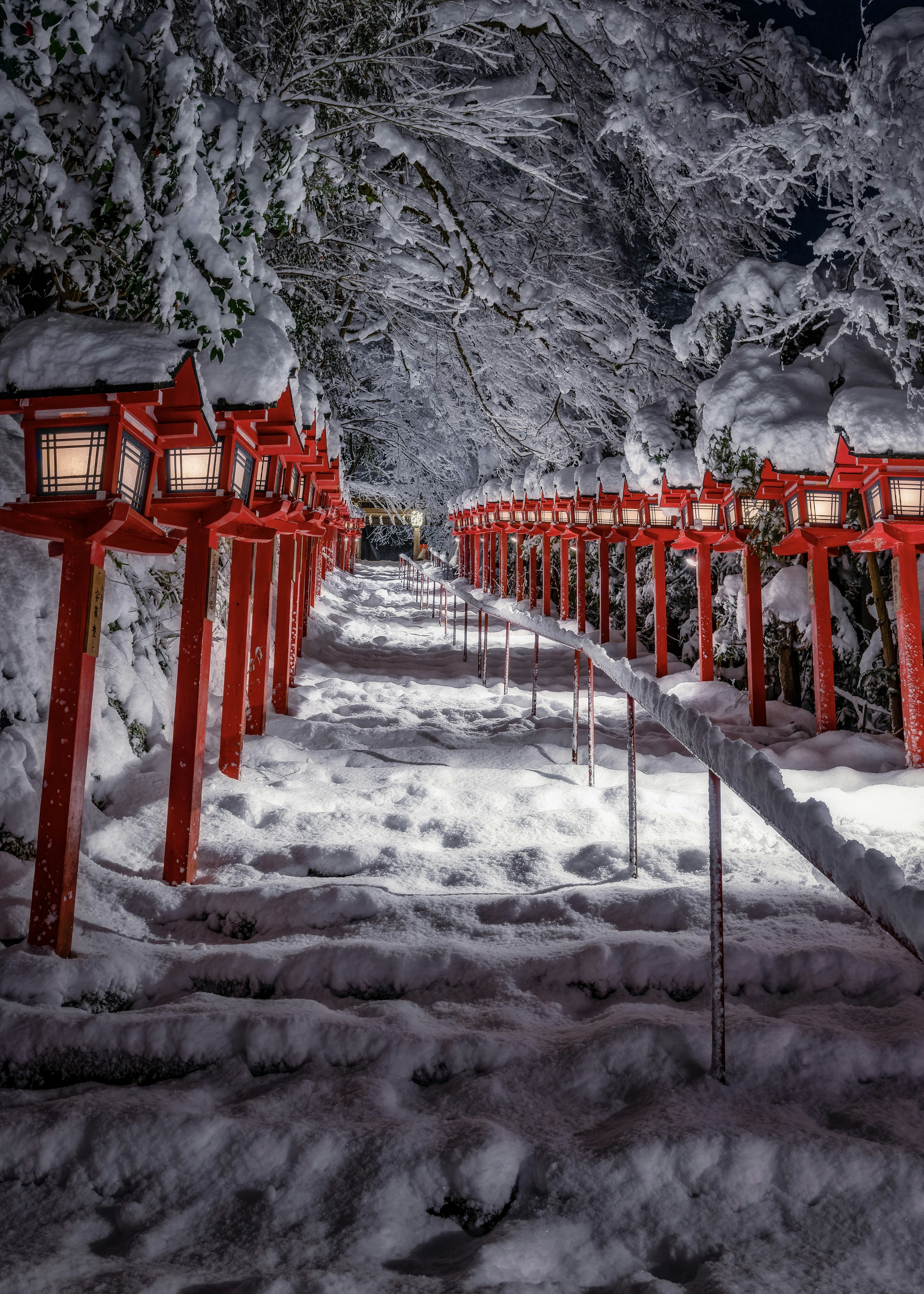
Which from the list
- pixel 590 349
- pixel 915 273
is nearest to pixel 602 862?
pixel 915 273

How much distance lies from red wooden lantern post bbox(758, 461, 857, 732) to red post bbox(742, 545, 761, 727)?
2.09 feet

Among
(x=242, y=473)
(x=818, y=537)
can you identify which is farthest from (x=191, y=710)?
(x=818, y=537)

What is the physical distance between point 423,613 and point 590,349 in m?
12.1

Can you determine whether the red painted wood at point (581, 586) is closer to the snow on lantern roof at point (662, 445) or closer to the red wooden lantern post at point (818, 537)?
the snow on lantern roof at point (662, 445)

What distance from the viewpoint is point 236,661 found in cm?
475

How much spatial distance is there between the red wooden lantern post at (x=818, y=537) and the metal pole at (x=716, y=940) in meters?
4.68

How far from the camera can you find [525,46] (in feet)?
24.3

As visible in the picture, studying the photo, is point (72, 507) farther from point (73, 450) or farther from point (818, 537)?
point (818, 537)

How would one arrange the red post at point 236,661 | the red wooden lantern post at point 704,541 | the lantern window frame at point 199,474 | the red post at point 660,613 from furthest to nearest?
the red post at point 660,613 < the red wooden lantern post at point 704,541 < the red post at point 236,661 < the lantern window frame at point 199,474

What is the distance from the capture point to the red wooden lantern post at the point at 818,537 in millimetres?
6102

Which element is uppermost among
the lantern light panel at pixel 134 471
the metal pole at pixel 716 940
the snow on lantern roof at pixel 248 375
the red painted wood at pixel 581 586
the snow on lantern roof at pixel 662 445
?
the snow on lantern roof at pixel 662 445

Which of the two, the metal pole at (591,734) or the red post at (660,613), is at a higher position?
the red post at (660,613)

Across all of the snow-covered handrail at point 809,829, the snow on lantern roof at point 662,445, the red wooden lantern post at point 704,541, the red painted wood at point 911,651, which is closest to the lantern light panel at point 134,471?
the snow-covered handrail at point 809,829

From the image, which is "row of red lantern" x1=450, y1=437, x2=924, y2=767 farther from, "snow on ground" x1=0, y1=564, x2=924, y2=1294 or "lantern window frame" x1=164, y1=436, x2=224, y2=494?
"lantern window frame" x1=164, y1=436, x2=224, y2=494
